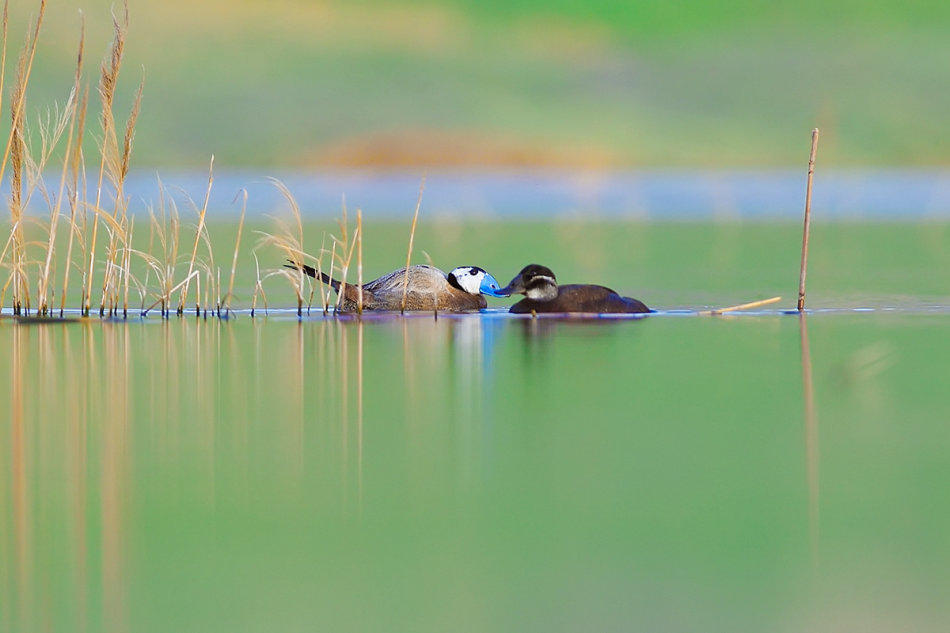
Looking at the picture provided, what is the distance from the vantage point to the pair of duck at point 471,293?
13609mm

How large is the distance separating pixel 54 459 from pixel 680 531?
2660 mm

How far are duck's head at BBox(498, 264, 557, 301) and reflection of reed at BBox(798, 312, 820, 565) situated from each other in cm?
283

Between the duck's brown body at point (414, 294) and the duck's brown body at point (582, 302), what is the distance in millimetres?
628

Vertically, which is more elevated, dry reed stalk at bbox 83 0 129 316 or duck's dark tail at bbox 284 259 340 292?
dry reed stalk at bbox 83 0 129 316

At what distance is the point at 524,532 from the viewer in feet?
18.8

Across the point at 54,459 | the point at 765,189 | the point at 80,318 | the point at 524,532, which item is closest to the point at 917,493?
the point at 524,532

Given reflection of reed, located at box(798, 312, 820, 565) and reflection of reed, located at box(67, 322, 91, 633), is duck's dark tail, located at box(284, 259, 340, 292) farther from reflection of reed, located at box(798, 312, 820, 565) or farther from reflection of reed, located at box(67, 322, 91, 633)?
reflection of reed, located at box(67, 322, 91, 633)

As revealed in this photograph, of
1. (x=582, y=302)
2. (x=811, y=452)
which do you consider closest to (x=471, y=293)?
(x=582, y=302)

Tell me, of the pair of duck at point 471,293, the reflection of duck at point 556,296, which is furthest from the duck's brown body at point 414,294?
the reflection of duck at point 556,296

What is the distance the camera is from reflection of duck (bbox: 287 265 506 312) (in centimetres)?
1388

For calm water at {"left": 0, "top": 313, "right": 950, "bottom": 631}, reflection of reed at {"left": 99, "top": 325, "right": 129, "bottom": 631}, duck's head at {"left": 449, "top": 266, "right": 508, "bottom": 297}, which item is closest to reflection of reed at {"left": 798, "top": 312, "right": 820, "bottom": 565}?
calm water at {"left": 0, "top": 313, "right": 950, "bottom": 631}

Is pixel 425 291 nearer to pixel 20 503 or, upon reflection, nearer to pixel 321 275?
pixel 321 275

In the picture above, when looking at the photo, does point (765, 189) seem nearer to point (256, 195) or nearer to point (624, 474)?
point (256, 195)

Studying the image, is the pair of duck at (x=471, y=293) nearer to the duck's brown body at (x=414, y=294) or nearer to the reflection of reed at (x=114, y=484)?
the duck's brown body at (x=414, y=294)
